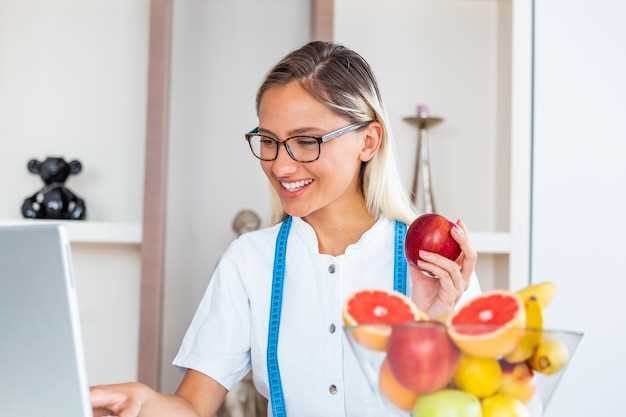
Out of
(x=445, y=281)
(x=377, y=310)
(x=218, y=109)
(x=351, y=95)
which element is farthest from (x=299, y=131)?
(x=218, y=109)

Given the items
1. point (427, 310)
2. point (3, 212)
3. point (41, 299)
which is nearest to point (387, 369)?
point (41, 299)

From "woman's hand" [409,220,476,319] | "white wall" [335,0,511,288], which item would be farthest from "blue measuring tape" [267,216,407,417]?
"white wall" [335,0,511,288]

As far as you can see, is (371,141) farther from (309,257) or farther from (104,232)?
(104,232)

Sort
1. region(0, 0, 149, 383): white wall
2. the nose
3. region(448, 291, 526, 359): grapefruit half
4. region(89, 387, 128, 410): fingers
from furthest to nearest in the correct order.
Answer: region(0, 0, 149, 383): white wall → the nose → region(89, 387, 128, 410): fingers → region(448, 291, 526, 359): grapefruit half

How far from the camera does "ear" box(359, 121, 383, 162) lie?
5.31 ft

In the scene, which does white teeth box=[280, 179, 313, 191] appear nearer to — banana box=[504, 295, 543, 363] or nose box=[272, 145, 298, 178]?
nose box=[272, 145, 298, 178]

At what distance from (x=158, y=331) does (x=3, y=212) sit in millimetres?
874

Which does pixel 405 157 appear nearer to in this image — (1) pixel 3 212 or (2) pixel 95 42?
(2) pixel 95 42

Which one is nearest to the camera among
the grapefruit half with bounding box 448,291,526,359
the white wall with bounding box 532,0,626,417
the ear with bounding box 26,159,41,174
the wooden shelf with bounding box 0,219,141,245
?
the grapefruit half with bounding box 448,291,526,359

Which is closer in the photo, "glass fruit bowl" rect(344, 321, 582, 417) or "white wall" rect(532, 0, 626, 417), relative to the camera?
"glass fruit bowl" rect(344, 321, 582, 417)

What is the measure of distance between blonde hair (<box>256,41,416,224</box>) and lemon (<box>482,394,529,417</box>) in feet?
2.94

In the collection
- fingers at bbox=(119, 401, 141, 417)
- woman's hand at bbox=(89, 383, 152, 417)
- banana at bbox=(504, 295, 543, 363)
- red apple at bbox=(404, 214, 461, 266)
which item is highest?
red apple at bbox=(404, 214, 461, 266)

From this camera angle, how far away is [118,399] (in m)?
1.26

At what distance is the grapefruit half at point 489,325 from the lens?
695mm
